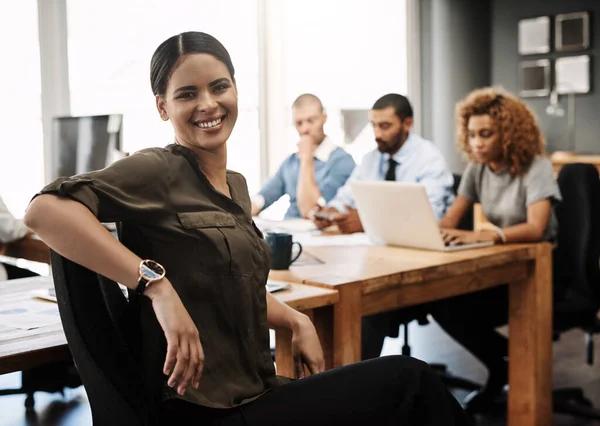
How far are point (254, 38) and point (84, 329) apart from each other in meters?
4.41

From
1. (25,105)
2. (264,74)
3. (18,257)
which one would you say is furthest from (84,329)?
(264,74)

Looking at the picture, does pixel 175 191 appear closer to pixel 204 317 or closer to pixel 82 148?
pixel 204 317

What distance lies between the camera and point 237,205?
152 centimetres

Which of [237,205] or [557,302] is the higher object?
[237,205]

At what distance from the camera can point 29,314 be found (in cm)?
163

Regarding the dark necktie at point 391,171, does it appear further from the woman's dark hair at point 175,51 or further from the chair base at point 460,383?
the woman's dark hair at point 175,51

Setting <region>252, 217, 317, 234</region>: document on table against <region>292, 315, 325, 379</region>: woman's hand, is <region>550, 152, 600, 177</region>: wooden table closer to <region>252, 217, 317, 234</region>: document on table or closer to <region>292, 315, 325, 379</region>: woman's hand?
<region>252, 217, 317, 234</region>: document on table

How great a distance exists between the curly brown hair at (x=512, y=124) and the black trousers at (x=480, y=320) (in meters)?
0.48

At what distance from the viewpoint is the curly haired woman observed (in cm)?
288

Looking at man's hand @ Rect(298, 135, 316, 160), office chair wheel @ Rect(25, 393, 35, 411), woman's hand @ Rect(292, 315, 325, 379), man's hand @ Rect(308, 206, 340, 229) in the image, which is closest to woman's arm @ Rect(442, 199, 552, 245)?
man's hand @ Rect(308, 206, 340, 229)

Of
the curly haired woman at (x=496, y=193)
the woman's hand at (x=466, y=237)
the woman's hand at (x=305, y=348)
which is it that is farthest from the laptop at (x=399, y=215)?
the woman's hand at (x=305, y=348)

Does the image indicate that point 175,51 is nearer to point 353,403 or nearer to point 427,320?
point 353,403

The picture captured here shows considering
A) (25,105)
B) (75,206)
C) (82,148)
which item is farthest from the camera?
(25,105)

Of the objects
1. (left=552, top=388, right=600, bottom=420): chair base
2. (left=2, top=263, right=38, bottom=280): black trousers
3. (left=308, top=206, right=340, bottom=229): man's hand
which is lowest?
(left=552, top=388, right=600, bottom=420): chair base
